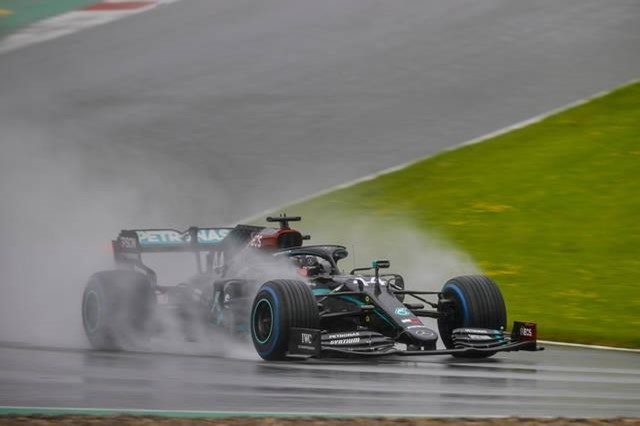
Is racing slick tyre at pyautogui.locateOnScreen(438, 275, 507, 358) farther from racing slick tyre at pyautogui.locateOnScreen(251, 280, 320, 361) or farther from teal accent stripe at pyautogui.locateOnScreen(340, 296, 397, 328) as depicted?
racing slick tyre at pyautogui.locateOnScreen(251, 280, 320, 361)

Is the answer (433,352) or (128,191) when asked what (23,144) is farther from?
(433,352)

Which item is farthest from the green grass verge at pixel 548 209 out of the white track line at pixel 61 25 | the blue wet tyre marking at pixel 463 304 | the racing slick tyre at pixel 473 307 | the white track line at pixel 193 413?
the white track line at pixel 61 25

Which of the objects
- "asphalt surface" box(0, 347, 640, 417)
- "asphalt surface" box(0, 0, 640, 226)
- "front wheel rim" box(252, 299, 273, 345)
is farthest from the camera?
"asphalt surface" box(0, 0, 640, 226)

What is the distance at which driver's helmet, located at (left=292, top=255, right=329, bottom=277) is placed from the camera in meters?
12.9

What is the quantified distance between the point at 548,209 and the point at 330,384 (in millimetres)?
10370

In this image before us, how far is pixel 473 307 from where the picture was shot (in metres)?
12.5

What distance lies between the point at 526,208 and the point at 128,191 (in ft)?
21.9

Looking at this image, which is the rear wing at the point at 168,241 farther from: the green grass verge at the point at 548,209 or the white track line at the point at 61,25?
the white track line at the point at 61,25

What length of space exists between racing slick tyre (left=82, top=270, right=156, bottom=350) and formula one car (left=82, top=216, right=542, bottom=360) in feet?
0.04

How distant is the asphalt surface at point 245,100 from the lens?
68.3 feet

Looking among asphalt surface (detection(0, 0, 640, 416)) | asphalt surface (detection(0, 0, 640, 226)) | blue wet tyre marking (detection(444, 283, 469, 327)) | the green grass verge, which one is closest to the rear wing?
asphalt surface (detection(0, 0, 640, 416))

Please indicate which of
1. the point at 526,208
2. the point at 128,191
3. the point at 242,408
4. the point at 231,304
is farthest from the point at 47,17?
the point at 242,408

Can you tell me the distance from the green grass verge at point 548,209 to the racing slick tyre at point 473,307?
2.20 m

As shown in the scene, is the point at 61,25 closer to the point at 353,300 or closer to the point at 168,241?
the point at 168,241
